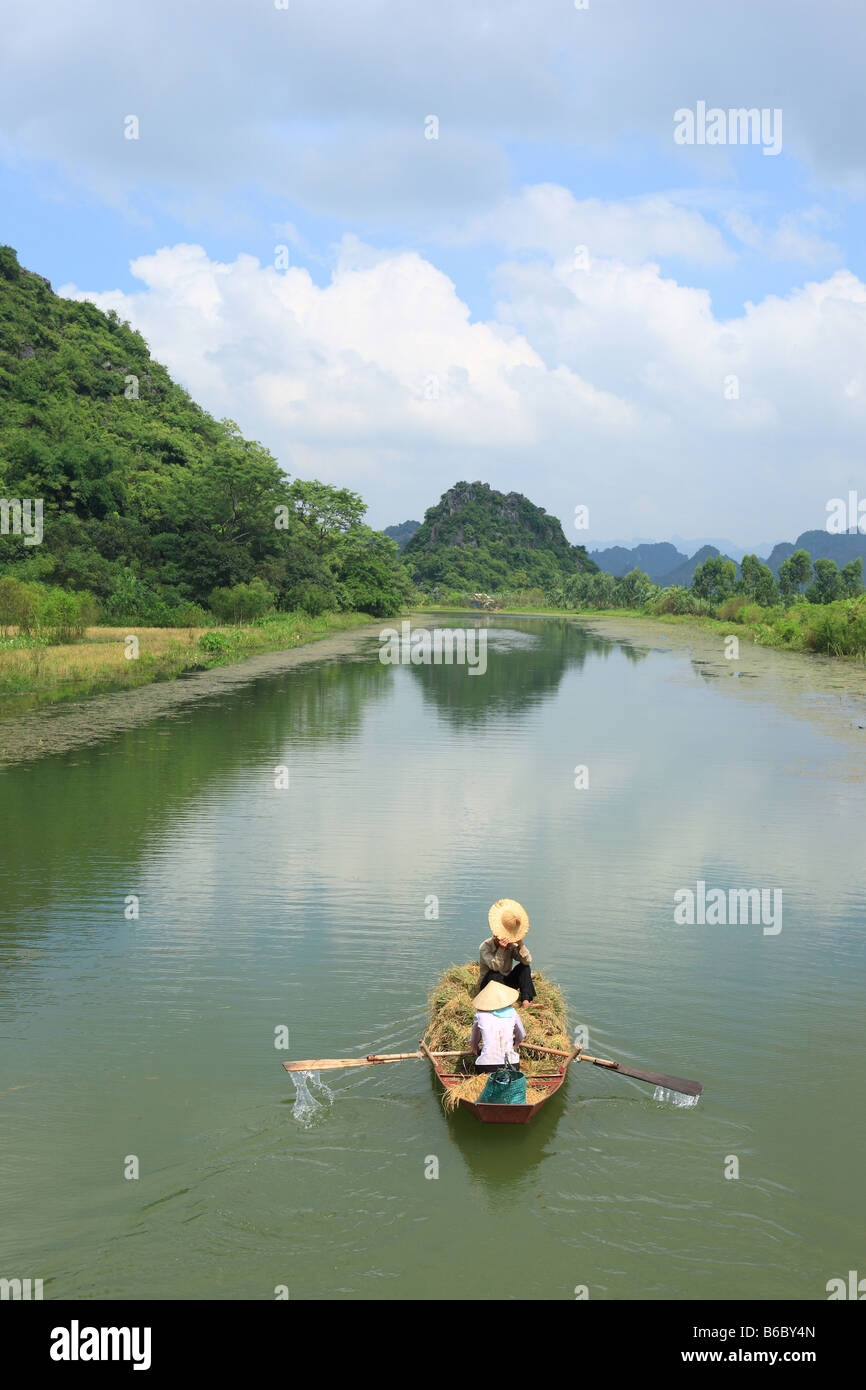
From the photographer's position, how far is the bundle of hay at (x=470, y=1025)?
19.7ft

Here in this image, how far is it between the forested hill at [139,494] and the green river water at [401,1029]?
3316 cm

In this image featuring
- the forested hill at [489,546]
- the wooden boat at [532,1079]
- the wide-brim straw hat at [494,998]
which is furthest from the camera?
the forested hill at [489,546]

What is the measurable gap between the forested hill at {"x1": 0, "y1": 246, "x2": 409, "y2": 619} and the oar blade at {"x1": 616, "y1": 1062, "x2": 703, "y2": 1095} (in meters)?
40.0

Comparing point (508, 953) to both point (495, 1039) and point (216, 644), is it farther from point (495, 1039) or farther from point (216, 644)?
point (216, 644)

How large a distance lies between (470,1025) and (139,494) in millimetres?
55113

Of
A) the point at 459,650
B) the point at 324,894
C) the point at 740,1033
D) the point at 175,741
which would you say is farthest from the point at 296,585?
the point at 740,1033

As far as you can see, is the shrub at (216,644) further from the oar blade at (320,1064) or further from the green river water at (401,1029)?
the oar blade at (320,1064)

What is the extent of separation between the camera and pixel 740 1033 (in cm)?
736

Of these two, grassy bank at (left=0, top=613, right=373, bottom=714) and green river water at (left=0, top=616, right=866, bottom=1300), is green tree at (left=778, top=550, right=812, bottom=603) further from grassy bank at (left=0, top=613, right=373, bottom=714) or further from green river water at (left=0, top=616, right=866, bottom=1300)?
green river water at (left=0, top=616, right=866, bottom=1300)

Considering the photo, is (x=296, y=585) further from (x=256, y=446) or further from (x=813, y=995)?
(x=813, y=995)

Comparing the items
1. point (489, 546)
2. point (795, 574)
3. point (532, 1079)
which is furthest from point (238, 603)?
point (489, 546)

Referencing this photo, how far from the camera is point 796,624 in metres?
47.2

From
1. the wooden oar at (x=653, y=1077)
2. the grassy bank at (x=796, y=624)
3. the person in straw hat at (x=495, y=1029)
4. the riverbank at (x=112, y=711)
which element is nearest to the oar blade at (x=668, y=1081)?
the wooden oar at (x=653, y=1077)
